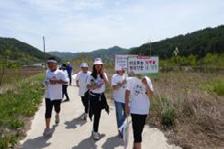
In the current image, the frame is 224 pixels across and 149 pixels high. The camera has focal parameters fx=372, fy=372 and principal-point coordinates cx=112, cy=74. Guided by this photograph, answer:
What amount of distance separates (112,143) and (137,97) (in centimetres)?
223

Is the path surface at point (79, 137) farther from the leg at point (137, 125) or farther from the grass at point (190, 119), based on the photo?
the leg at point (137, 125)

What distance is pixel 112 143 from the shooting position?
862 cm

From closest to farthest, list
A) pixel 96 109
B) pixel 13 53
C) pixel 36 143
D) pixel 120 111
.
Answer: pixel 36 143 < pixel 96 109 < pixel 120 111 < pixel 13 53

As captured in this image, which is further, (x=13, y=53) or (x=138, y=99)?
(x=13, y=53)

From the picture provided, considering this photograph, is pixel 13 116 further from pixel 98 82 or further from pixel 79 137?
pixel 98 82

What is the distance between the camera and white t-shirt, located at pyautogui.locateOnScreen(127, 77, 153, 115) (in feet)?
22.3

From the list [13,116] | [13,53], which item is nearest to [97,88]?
[13,116]

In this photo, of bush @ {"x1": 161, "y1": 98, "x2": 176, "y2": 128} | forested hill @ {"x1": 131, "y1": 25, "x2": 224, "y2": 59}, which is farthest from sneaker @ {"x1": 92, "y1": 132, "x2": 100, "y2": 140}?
forested hill @ {"x1": 131, "y1": 25, "x2": 224, "y2": 59}

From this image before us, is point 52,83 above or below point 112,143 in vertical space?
above

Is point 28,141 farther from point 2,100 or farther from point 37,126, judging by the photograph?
point 2,100

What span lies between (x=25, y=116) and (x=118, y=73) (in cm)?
431

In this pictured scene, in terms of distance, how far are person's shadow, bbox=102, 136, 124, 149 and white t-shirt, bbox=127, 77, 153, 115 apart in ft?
5.96

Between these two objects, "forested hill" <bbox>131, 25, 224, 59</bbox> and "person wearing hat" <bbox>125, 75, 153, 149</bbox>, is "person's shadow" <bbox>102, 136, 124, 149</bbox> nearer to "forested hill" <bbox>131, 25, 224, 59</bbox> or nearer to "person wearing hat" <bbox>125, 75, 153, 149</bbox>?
"person wearing hat" <bbox>125, 75, 153, 149</bbox>

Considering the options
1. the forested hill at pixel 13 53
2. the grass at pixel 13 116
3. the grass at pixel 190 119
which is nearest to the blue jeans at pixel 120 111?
the grass at pixel 190 119
